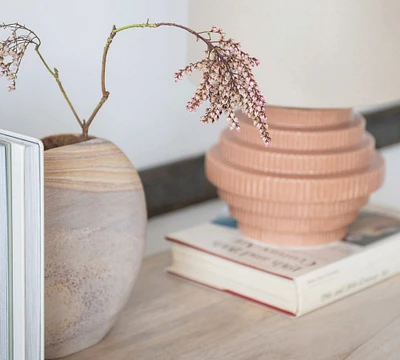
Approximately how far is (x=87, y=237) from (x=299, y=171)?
10.9 inches

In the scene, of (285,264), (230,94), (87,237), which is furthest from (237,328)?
(230,94)

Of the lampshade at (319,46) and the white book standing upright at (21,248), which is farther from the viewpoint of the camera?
the lampshade at (319,46)

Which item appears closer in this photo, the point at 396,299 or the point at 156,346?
the point at 156,346

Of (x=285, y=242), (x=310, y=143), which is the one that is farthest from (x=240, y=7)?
(x=285, y=242)

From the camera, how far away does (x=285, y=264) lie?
0.94 meters

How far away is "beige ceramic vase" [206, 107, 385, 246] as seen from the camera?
36.5 inches

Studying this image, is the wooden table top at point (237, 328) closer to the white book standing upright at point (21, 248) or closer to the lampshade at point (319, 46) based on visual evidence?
the white book standing upright at point (21, 248)

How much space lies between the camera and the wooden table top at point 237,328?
32.3 inches

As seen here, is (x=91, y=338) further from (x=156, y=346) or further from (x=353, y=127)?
(x=353, y=127)

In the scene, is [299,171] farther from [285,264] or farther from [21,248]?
[21,248]

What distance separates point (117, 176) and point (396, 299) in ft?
1.23

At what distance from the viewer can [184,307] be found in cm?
93

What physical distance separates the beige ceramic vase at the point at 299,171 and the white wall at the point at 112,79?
0.12 m

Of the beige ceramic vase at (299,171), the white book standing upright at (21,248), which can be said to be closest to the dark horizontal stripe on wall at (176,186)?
the beige ceramic vase at (299,171)
